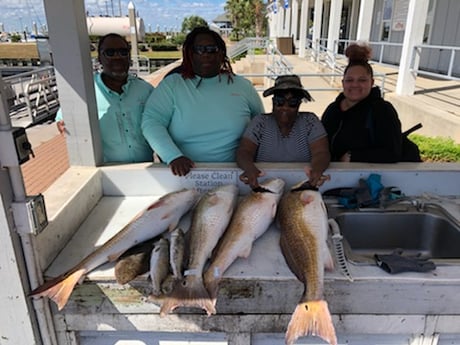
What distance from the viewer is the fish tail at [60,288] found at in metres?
1.60

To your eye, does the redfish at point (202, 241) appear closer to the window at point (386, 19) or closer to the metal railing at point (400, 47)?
the metal railing at point (400, 47)

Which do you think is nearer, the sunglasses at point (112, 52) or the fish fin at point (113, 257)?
the fish fin at point (113, 257)

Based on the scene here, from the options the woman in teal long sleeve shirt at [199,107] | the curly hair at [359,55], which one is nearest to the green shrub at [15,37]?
the woman in teal long sleeve shirt at [199,107]

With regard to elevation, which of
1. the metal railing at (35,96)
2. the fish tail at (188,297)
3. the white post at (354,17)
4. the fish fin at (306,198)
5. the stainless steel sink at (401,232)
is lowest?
the metal railing at (35,96)

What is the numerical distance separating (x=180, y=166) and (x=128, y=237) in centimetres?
64

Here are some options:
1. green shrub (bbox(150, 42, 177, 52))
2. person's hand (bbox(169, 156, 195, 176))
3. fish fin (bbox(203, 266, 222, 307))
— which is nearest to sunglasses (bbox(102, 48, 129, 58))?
person's hand (bbox(169, 156, 195, 176))

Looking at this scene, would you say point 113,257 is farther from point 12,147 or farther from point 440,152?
point 440,152

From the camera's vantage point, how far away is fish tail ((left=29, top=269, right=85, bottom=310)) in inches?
62.9

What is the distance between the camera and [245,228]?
6.25 ft

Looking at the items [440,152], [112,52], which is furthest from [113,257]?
[440,152]

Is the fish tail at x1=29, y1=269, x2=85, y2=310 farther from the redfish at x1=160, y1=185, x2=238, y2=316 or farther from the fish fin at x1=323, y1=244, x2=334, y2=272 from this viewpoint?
the fish fin at x1=323, y1=244, x2=334, y2=272

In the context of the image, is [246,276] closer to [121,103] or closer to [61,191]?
[61,191]

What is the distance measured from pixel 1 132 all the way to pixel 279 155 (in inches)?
64.7

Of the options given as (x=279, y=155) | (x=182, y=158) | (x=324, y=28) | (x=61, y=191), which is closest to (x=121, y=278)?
(x=61, y=191)
